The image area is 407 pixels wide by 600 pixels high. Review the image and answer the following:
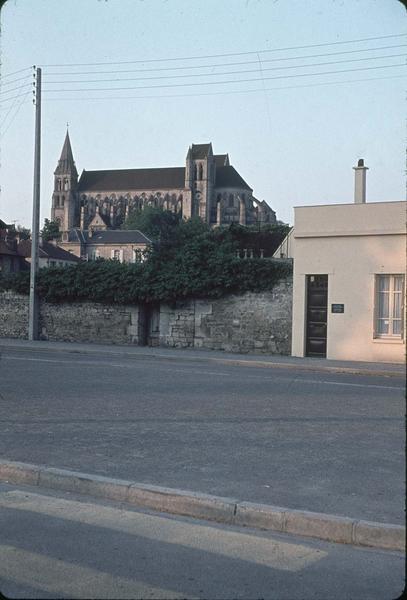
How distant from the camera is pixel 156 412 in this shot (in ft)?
39.2

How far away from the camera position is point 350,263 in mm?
24172

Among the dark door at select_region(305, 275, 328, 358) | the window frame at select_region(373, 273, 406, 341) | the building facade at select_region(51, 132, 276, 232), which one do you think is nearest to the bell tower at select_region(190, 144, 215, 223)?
the building facade at select_region(51, 132, 276, 232)

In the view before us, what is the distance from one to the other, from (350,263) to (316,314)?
7.06ft

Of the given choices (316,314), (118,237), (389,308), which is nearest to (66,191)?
(118,237)

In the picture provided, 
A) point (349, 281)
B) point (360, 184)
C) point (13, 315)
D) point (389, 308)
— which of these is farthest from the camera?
point (13, 315)

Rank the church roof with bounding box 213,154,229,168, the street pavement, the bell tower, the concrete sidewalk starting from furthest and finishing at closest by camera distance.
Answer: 1. the church roof with bounding box 213,154,229,168
2. the bell tower
3. the concrete sidewalk
4. the street pavement

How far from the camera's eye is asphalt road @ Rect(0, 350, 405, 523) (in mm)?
7301

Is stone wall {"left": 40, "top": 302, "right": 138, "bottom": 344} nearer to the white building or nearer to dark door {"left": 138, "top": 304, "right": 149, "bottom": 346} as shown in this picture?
dark door {"left": 138, "top": 304, "right": 149, "bottom": 346}

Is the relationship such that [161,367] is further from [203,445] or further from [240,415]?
[203,445]

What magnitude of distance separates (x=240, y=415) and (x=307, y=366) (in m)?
9.76

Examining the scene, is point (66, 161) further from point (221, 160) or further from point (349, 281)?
point (349, 281)

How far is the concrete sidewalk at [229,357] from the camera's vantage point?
20.8 meters

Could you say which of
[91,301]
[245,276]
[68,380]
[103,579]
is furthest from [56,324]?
[103,579]

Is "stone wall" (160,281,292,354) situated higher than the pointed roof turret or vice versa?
the pointed roof turret
